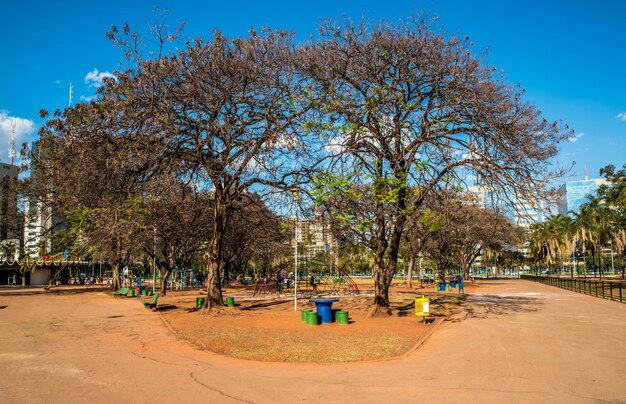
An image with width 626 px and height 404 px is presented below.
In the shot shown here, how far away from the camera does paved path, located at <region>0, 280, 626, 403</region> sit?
25.5 ft

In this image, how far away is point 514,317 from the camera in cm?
1997

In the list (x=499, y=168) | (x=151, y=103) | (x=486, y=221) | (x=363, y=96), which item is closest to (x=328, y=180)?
(x=363, y=96)

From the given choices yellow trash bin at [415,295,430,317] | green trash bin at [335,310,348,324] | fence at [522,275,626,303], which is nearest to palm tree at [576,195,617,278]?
fence at [522,275,626,303]

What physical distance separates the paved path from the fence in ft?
52.2

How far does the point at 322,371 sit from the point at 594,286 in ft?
118

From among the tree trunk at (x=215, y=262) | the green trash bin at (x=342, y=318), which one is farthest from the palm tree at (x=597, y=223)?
the tree trunk at (x=215, y=262)

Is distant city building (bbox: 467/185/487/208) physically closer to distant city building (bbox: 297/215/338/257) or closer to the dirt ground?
the dirt ground

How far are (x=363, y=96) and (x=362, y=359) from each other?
12.0m

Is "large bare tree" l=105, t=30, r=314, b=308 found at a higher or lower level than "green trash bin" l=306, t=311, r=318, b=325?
higher

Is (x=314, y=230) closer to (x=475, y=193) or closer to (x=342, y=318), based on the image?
(x=342, y=318)

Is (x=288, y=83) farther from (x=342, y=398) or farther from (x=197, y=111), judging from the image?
(x=342, y=398)

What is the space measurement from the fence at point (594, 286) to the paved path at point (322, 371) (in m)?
15.9

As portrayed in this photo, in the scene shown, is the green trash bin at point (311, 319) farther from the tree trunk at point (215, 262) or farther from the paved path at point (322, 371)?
the tree trunk at point (215, 262)

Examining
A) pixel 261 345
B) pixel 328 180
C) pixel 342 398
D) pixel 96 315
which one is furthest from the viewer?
pixel 96 315
